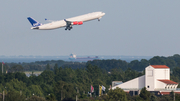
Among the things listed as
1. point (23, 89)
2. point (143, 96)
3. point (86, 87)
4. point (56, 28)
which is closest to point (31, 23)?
point (56, 28)

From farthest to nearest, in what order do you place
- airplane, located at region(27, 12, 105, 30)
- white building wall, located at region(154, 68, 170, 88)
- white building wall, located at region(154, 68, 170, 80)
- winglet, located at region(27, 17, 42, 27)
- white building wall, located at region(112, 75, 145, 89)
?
white building wall, located at region(154, 68, 170, 80)
white building wall, located at region(154, 68, 170, 88)
white building wall, located at region(112, 75, 145, 89)
winglet, located at region(27, 17, 42, 27)
airplane, located at region(27, 12, 105, 30)

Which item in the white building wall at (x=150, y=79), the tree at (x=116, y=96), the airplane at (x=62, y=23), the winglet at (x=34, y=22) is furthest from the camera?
the white building wall at (x=150, y=79)

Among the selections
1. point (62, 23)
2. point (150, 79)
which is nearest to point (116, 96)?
point (62, 23)

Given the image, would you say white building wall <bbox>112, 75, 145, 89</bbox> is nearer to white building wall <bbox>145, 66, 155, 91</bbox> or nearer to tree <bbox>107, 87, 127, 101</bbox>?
white building wall <bbox>145, 66, 155, 91</bbox>

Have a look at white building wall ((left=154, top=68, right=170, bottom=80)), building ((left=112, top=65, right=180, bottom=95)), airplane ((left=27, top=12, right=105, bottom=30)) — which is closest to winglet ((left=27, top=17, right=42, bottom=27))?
airplane ((left=27, top=12, right=105, bottom=30))

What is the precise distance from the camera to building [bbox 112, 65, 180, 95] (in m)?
142

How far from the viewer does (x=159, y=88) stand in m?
142

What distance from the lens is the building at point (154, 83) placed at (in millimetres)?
141625

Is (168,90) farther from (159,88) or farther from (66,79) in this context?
(66,79)

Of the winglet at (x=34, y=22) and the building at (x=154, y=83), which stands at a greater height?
the winglet at (x=34, y=22)

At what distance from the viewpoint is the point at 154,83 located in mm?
142875

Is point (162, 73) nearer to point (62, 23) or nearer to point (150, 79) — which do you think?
point (150, 79)

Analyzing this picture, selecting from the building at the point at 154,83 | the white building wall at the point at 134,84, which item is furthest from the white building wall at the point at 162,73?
the white building wall at the point at 134,84

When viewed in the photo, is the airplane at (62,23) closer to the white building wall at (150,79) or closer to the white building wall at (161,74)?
the white building wall at (150,79)
